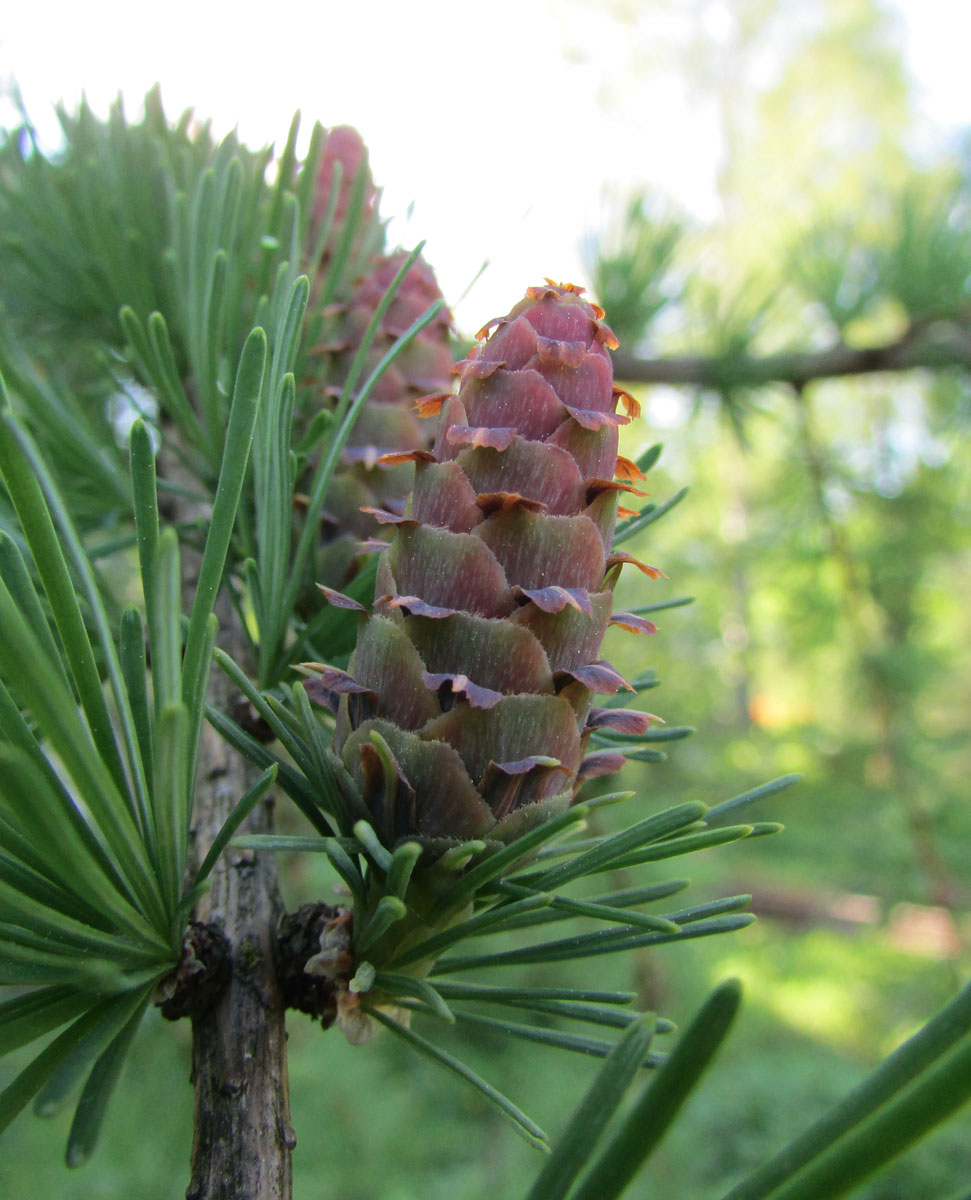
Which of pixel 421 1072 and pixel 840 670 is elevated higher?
pixel 840 670

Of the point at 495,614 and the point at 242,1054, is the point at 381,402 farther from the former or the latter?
the point at 242,1054

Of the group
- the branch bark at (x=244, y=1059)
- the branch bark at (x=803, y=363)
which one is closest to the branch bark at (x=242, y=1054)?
the branch bark at (x=244, y=1059)

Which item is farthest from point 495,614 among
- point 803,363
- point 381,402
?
point 803,363

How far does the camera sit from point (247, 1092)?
303 millimetres

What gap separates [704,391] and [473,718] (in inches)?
32.4

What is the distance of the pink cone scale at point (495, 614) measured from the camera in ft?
0.93

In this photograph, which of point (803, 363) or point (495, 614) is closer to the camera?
point (495, 614)

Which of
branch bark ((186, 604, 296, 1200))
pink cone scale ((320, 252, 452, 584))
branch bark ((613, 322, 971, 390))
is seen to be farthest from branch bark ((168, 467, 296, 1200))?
branch bark ((613, 322, 971, 390))

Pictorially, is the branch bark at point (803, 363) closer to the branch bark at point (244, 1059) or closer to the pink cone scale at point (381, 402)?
the pink cone scale at point (381, 402)

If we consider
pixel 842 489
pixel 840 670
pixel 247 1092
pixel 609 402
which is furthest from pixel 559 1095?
pixel 609 402

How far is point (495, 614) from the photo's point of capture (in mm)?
292

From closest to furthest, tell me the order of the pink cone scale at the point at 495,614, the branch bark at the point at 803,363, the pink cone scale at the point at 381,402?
the pink cone scale at the point at 495,614, the pink cone scale at the point at 381,402, the branch bark at the point at 803,363

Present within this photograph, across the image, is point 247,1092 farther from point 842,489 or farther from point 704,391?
point 842,489

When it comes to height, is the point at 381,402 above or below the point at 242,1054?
above
